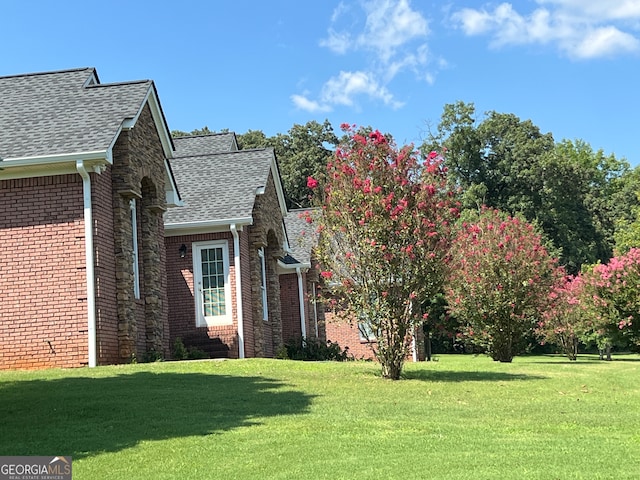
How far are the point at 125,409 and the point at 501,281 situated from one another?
13.6m

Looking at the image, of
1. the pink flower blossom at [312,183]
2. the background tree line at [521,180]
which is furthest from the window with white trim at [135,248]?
the background tree line at [521,180]

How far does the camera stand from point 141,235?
16.4m

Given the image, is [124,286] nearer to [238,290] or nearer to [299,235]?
[238,290]

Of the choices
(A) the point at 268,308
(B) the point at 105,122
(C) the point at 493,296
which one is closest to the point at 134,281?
(B) the point at 105,122

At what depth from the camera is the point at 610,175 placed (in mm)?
64812

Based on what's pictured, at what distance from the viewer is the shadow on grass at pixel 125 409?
25.1ft

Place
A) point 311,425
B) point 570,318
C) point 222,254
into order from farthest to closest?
point 570,318, point 222,254, point 311,425

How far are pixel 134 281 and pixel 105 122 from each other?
3.36 metres

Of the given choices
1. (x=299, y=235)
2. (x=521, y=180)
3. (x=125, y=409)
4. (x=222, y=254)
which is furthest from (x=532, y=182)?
(x=125, y=409)

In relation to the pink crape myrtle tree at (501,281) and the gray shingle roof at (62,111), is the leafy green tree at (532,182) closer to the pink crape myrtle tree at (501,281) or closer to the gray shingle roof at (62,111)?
the pink crape myrtle tree at (501,281)

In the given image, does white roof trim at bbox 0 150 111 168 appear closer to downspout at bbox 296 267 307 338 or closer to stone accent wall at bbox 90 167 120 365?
stone accent wall at bbox 90 167 120 365

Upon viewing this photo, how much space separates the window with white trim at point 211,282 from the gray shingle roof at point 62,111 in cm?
483

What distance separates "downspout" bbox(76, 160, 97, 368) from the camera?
13.6 metres

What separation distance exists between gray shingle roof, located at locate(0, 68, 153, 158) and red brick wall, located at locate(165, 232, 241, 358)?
4.58 metres
